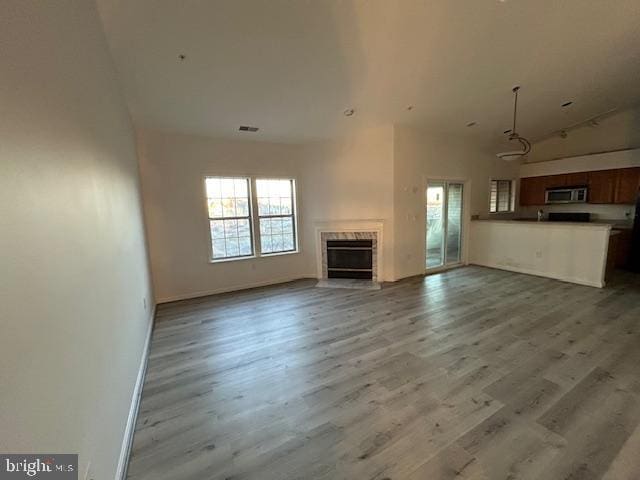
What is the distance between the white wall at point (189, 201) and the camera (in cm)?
434

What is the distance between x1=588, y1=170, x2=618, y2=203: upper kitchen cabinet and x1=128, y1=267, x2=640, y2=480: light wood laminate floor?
293 centimetres

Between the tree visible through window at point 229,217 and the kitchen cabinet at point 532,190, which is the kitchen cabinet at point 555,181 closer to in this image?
the kitchen cabinet at point 532,190

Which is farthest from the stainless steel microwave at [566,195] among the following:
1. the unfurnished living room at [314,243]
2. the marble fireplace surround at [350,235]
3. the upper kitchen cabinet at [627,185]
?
the marble fireplace surround at [350,235]

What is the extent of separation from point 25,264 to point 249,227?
4.39m

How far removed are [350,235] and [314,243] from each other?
2.50ft

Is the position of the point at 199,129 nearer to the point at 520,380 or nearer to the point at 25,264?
the point at 25,264

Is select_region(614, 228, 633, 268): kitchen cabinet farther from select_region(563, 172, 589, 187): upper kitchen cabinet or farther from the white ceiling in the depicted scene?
the white ceiling

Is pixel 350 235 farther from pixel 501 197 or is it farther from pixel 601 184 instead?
pixel 601 184

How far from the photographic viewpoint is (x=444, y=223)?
19.8ft

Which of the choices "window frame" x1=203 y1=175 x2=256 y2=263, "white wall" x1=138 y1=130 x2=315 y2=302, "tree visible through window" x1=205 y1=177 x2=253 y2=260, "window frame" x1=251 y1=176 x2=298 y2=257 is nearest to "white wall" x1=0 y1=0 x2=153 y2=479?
"white wall" x1=138 y1=130 x2=315 y2=302

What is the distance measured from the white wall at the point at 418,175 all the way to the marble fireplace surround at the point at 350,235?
0.35 m

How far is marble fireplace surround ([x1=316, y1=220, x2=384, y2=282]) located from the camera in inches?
207

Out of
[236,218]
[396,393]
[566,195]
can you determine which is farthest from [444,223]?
[396,393]

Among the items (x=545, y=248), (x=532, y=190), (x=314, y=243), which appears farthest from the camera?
(x=532, y=190)
